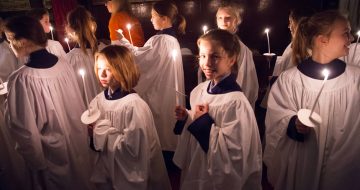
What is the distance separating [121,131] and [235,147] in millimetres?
915

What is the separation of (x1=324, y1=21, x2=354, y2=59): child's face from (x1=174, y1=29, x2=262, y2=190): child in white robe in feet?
2.10

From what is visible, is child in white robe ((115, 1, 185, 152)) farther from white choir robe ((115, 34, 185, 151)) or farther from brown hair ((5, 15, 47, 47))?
brown hair ((5, 15, 47, 47))

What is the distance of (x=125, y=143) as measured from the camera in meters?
2.26

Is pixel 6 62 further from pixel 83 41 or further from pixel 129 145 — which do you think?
pixel 129 145

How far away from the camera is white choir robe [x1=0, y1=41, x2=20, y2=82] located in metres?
3.97

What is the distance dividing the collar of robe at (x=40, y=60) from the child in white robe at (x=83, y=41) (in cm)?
90

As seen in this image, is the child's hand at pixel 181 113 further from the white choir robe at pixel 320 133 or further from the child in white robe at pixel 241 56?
the child in white robe at pixel 241 56

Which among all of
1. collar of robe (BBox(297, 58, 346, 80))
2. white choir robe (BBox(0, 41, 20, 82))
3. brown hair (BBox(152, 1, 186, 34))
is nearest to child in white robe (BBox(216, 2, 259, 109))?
brown hair (BBox(152, 1, 186, 34))

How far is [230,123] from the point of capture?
2004mm

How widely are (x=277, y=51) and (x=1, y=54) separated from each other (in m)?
5.53

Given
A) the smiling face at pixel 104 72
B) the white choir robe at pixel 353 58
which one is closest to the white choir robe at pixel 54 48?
the smiling face at pixel 104 72

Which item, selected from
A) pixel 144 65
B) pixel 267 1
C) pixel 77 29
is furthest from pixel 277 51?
pixel 77 29

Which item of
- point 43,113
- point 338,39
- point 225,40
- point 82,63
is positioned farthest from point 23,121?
point 338,39

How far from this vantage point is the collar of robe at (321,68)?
7.00 ft
